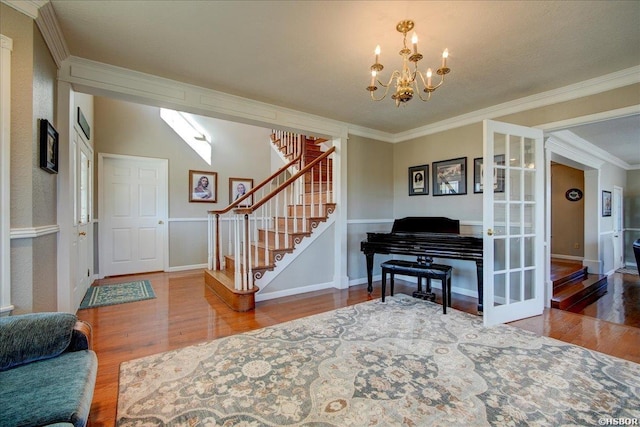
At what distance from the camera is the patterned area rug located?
1.55m

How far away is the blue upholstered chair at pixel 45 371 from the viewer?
1.02m

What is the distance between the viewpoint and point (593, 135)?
14.0ft

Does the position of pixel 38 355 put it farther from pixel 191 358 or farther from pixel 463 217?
pixel 463 217

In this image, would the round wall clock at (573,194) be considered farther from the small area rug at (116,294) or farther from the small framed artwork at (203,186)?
the small area rug at (116,294)

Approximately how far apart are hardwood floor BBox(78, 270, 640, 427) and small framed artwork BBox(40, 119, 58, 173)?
A: 4.79 ft

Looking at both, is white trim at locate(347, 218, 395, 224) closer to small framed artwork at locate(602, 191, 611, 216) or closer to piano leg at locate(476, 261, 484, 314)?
piano leg at locate(476, 261, 484, 314)

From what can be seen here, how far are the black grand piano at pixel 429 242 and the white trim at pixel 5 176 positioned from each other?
3373 millimetres

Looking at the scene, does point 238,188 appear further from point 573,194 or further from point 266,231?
point 573,194

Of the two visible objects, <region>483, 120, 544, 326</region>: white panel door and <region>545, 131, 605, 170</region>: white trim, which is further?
<region>545, 131, 605, 170</region>: white trim

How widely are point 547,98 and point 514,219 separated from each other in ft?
4.45

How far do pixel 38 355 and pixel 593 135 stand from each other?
20.7ft

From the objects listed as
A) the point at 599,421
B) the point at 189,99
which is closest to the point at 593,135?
the point at 599,421

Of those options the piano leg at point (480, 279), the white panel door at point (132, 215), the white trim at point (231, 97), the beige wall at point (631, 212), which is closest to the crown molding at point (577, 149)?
the white trim at point (231, 97)

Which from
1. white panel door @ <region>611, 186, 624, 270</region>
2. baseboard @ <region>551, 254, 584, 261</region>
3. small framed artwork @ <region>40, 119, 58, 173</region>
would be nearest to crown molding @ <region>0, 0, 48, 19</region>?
small framed artwork @ <region>40, 119, 58, 173</region>
